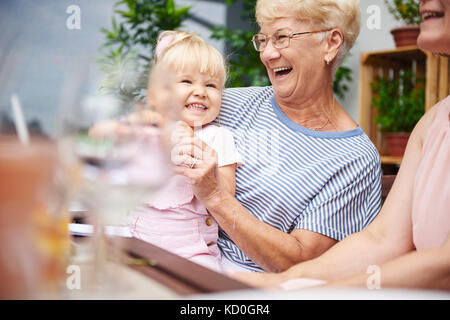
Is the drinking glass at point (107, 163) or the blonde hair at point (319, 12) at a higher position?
the blonde hair at point (319, 12)

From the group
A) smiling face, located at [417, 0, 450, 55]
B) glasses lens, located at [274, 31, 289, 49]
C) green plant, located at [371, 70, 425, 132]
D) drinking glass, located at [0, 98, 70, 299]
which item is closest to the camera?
drinking glass, located at [0, 98, 70, 299]

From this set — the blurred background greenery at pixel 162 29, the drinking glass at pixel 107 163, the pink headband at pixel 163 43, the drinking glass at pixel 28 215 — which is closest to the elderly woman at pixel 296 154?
the pink headband at pixel 163 43

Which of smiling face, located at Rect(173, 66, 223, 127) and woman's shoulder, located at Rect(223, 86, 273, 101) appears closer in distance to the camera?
smiling face, located at Rect(173, 66, 223, 127)

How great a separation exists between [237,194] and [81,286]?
2.89 ft

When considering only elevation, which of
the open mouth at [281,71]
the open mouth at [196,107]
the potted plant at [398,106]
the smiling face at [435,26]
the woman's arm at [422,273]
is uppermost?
the smiling face at [435,26]

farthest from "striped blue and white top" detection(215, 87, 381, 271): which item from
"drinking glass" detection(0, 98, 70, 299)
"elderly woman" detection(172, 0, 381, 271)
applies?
"drinking glass" detection(0, 98, 70, 299)

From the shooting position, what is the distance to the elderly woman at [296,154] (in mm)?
1255

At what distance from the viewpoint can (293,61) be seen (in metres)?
1.47

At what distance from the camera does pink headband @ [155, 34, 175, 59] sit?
1341mm

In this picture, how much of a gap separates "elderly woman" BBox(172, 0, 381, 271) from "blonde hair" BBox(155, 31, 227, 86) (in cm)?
20

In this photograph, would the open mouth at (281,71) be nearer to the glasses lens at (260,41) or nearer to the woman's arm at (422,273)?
the glasses lens at (260,41)

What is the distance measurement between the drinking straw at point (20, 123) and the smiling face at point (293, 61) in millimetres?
1104

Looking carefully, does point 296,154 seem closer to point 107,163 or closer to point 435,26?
point 435,26

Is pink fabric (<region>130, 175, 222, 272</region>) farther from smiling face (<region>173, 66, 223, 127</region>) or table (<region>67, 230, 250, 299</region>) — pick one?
table (<region>67, 230, 250, 299</region>)
